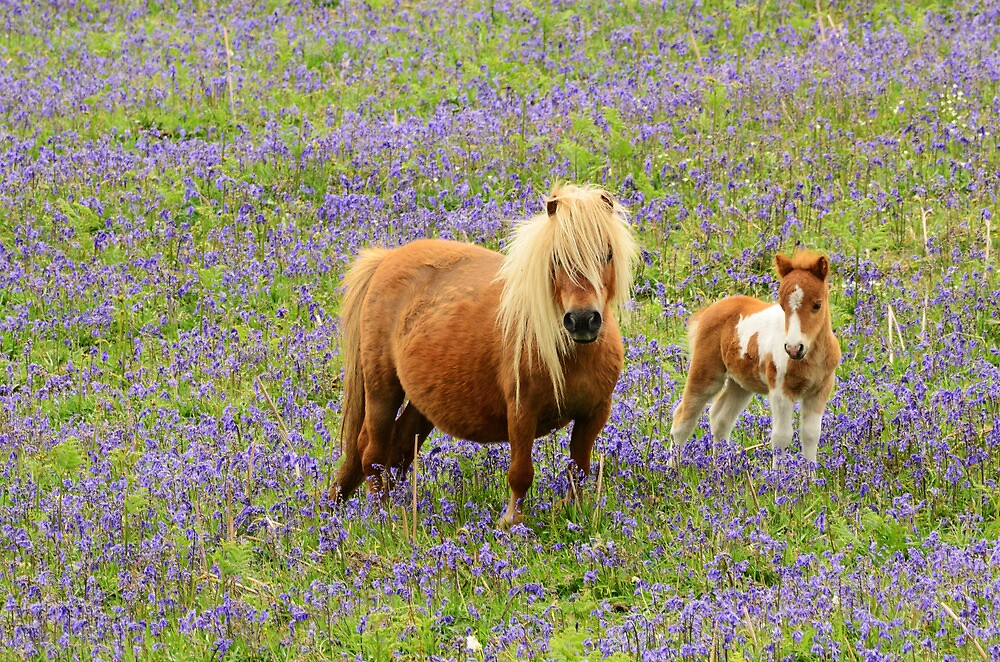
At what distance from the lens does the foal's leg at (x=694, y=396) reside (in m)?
7.58

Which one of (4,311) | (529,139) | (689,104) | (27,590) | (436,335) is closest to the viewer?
(27,590)

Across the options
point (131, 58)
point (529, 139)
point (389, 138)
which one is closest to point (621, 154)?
point (529, 139)

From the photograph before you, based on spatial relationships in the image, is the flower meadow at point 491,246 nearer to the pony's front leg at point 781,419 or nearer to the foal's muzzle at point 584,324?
the pony's front leg at point 781,419

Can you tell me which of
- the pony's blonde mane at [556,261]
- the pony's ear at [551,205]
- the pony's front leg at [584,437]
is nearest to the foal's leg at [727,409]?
the pony's front leg at [584,437]

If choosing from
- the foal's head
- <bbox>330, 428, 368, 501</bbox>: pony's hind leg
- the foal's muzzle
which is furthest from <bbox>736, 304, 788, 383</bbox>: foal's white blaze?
<bbox>330, 428, 368, 501</bbox>: pony's hind leg

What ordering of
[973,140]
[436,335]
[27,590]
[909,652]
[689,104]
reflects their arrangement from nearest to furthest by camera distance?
[909,652] < [27,590] < [436,335] < [973,140] < [689,104]

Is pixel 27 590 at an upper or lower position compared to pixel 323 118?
lower

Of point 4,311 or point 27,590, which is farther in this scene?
point 4,311

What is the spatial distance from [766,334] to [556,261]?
5.24 ft

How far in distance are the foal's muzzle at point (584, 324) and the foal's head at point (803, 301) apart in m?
1.27

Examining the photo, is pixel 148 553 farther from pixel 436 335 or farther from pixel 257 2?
pixel 257 2

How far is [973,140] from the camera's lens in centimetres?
1182

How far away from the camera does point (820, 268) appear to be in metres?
6.77

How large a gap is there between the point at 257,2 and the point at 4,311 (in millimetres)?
10058
